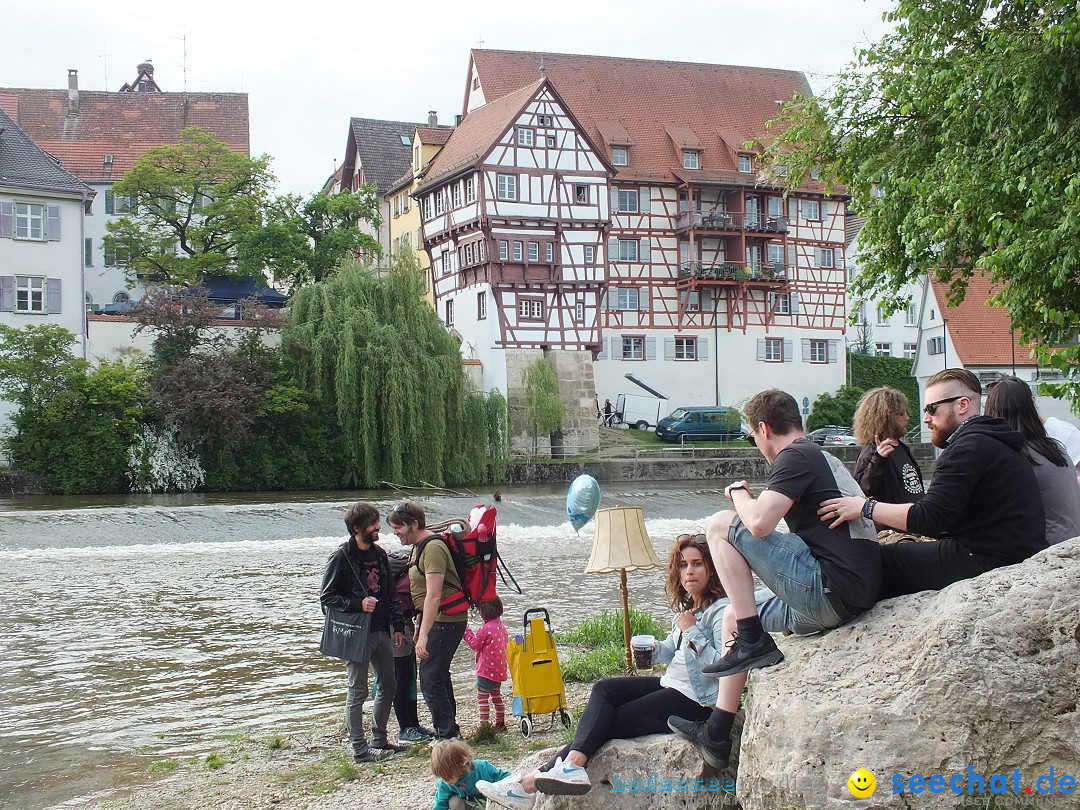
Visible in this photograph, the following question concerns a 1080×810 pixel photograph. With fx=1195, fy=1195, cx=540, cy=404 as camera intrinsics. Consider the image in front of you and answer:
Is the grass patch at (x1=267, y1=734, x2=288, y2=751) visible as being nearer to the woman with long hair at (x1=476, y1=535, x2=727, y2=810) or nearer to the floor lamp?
the floor lamp

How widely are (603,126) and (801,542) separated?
5215 cm

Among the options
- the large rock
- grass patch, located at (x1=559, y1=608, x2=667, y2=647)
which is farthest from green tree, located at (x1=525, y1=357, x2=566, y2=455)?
the large rock

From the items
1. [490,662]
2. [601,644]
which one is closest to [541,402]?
[601,644]

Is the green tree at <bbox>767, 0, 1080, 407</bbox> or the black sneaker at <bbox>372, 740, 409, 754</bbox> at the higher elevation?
the green tree at <bbox>767, 0, 1080, 407</bbox>

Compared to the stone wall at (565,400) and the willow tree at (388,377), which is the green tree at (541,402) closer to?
the stone wall at (565,400)

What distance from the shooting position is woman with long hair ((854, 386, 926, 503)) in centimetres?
613

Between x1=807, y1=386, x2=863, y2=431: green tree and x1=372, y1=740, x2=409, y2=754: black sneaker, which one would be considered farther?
x1=807, y1=386, x2=863, y2=431: green tree

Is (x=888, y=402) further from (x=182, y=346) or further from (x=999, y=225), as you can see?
(x=182, y=346)

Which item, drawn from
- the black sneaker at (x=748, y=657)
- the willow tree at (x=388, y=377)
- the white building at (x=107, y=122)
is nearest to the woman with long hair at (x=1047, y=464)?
the black sneaker at (x=748, y=657)

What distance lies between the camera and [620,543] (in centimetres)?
888

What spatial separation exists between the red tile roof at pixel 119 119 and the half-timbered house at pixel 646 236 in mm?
13463

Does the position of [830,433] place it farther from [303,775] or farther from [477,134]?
[303,775]

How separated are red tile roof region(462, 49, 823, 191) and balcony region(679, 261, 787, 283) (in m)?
4.33

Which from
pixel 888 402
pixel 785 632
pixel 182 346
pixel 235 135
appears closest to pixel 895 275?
pixel 888 402
